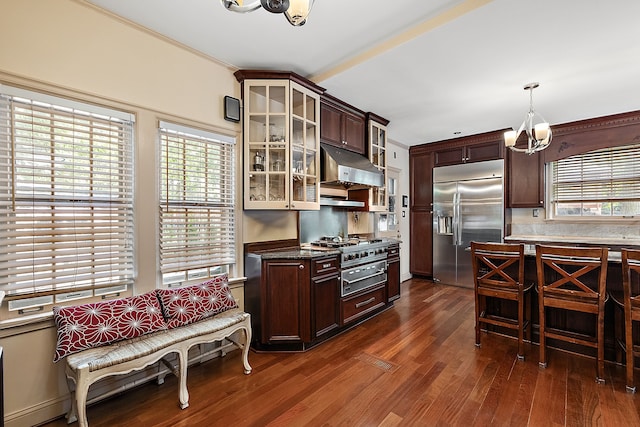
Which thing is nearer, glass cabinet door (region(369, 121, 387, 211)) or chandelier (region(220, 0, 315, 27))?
chandelier (region(220, 0, 315, 27))

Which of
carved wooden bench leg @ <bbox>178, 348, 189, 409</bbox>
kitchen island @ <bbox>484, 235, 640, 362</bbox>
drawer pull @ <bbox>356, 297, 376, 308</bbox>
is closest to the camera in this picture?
carved wooden bench leg @ <bbox>178, 348, 189, 409</bbox>

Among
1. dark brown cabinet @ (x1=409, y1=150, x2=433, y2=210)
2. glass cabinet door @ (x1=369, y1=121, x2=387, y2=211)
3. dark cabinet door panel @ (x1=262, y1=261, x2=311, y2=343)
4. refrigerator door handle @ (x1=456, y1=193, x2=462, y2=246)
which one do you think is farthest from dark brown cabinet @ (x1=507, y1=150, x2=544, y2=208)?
dark cabinet door panel @ (x1=262, y1=261, x2=311, y2=343)

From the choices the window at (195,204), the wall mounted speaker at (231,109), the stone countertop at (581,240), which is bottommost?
the stone countertop at (581,240)

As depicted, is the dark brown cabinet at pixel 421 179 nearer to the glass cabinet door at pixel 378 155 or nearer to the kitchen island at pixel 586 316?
the glass cabinet door at pixel 378 155

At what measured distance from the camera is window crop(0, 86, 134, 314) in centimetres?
181

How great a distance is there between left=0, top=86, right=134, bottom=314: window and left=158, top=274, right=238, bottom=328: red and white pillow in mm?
371

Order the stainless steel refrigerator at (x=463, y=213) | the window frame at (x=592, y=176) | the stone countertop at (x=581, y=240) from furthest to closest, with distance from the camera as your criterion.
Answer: the stainless steel refrigerator at (x=463, y=213) < the window frame at (x=592, y=176) < the stone countertop at (x=581, y=240)

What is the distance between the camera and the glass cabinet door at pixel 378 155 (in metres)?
4.21

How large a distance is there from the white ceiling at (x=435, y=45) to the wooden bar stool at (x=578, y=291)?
1.71 metres

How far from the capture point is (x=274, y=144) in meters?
2.99

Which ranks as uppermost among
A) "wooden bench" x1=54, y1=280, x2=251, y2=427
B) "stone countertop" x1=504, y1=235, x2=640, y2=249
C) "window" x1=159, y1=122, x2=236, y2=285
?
"window" x1=159, y1=122, x2=236, y2=285

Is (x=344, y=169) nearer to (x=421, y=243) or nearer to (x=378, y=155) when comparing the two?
(x=378, y=155)

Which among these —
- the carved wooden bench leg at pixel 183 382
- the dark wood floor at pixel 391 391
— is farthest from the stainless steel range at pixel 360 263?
the carved wooden bench leg at pixel 183 382

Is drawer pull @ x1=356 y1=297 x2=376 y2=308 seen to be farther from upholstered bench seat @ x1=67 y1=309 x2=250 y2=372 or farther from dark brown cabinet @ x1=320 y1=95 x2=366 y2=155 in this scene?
dark brown cabinet @ x1=320 y1=95 x2=366 y2=155
